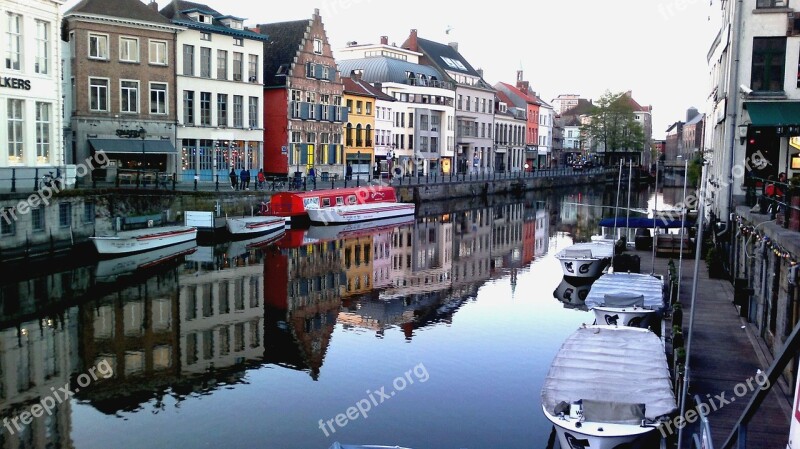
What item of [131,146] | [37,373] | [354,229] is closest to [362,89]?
[354,229]

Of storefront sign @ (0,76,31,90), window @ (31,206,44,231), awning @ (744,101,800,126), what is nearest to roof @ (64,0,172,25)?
storefront sign @ (0,76,31,90)

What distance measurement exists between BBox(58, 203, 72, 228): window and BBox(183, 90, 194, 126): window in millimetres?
17034

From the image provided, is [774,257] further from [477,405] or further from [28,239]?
[28,239]

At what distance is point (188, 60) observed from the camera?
46.0 meters

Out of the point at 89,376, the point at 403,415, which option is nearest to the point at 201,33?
the point at 89,376

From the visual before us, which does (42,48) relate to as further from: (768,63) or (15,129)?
(768,63)

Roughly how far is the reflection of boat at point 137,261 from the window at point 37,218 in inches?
102

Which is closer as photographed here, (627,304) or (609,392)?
(609,392)

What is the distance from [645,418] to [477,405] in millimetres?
4571

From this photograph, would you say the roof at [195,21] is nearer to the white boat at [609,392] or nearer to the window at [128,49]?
the window at [128,49]

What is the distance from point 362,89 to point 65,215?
3625cm

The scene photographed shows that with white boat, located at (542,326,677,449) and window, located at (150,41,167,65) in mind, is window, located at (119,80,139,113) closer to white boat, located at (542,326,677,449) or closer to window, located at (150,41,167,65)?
window, located at (150,41,167,65)

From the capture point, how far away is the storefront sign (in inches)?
1141

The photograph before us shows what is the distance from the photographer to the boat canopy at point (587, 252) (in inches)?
1108
